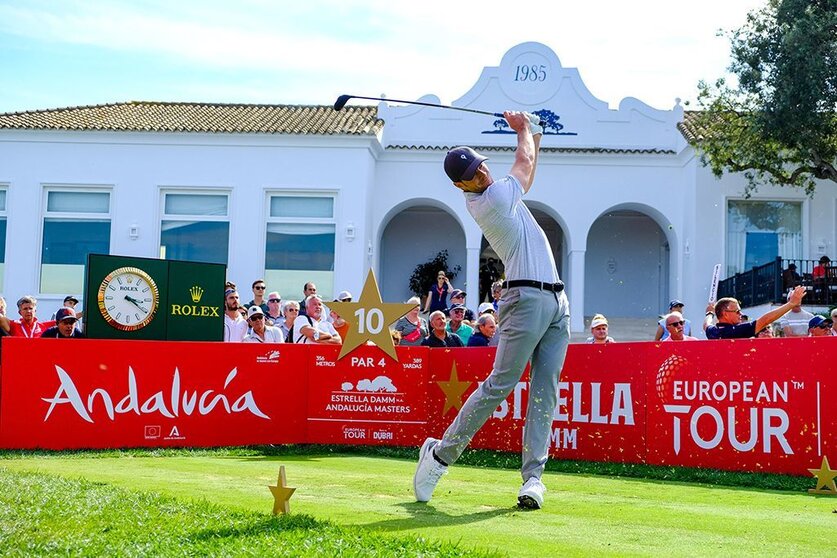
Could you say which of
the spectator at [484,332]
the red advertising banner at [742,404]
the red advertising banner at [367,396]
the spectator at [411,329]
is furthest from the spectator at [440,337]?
the red advertising banner at [742,404]

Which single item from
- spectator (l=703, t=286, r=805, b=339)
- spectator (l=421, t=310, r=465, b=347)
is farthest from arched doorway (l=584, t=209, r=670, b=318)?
spectator (l=703, t=286, r=805, b=339)

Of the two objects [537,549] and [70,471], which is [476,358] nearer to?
[70,471]

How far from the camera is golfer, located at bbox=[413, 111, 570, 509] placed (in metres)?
5.65

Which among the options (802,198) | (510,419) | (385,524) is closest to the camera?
(385,524)

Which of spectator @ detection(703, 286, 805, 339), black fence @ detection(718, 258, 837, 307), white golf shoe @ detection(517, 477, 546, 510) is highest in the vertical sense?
black fence @ detection(718, 258, 837, 307)

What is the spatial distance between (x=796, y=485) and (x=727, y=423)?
3.48 feet

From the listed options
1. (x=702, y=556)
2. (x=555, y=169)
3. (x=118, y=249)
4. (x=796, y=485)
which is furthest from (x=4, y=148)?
(x=702, y=556)

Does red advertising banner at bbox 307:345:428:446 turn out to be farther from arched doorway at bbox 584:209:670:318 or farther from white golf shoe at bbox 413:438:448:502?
arched doorway at bbox 584:209:670:318

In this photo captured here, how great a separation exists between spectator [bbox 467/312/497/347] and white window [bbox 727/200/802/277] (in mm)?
15737

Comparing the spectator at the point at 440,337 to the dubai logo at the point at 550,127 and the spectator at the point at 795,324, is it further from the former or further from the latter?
the dubai logo at the point at 550,127

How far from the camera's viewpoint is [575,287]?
26578 millimetres

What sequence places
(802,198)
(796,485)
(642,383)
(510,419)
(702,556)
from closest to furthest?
(702,556) → (796,485) → (642,383) → (510,419) → (802,198)

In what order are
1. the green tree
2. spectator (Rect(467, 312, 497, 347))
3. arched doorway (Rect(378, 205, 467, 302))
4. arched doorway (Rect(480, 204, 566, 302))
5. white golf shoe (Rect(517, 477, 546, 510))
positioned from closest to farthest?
white golf shoe (Rect(517, 477, 546, 510))
spectator (Rect(467, 312, 497, 347))
the green tree
arched doorway (Rect(480, 204, 566, 302))
arched doorway (Rect(378, 205, 467, 302))

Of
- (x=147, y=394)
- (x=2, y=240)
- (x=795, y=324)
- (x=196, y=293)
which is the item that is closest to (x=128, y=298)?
(x=196, y=293)
